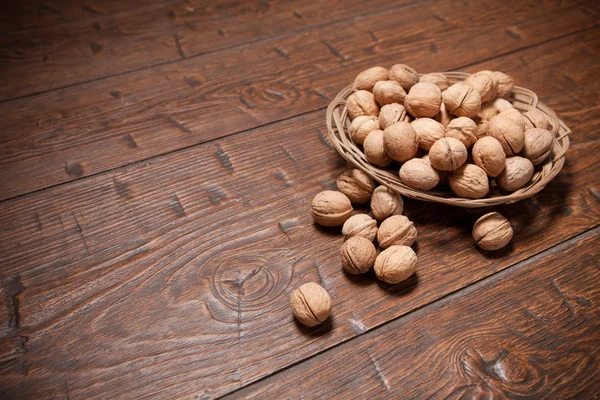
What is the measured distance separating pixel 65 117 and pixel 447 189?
921mm

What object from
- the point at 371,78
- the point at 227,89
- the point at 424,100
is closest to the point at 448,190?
the point at 424,100

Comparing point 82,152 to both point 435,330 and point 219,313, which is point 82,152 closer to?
point 219,313

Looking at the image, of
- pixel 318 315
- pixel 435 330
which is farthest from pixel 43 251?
pixel 435 330

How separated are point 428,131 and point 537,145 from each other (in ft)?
0.68

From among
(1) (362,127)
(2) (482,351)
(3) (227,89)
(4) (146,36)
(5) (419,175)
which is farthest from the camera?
(4) (146,36)

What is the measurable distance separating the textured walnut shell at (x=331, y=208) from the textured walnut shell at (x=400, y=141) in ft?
0.42

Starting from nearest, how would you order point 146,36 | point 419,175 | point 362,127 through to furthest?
point 419,175 → point 362,127 → point 146,36

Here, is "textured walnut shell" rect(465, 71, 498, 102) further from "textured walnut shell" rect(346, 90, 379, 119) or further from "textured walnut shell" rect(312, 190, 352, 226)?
"textured walnut shell" rect(312, 190, 352, 226)

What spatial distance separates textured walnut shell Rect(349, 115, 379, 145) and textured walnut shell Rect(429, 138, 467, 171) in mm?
144

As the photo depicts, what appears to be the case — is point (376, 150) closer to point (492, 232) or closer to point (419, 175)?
point (419, 175)

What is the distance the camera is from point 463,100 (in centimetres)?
109

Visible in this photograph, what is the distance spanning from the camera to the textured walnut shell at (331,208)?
1066 mm

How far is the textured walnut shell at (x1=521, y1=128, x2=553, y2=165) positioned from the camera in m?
1.06

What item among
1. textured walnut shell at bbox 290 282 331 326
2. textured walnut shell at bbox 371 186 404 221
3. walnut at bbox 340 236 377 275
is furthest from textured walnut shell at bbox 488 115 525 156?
textured walnut shell at bbox 290 282 331 326
